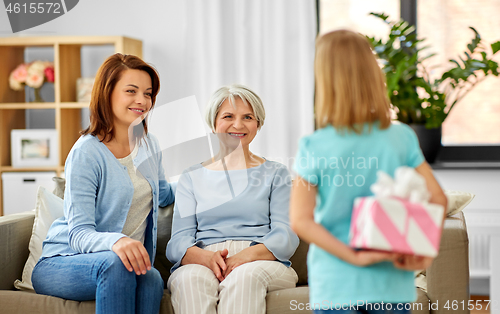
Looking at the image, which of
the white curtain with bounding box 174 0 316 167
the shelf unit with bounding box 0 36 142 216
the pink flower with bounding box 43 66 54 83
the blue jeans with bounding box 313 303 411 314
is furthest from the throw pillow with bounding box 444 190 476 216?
the pink flower with bounding box 43 66 54 83

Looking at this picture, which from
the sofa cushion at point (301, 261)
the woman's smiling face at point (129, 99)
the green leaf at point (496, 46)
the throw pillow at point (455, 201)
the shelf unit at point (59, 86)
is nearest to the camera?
the woman's smiling face at point (129, 99)

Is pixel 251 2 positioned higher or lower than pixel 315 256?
higher

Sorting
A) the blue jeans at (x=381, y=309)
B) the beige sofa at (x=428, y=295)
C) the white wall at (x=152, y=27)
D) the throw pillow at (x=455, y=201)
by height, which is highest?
the white wall at (x=152, y=27)

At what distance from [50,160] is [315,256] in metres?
2.47

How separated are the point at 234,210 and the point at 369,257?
914 millimetres

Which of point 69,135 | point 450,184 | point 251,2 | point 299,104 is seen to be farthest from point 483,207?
point 69,135

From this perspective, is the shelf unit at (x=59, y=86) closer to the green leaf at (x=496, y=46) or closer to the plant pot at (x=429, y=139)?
the plant pot at (x=429, y=139)

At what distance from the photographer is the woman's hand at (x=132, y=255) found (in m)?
1.47

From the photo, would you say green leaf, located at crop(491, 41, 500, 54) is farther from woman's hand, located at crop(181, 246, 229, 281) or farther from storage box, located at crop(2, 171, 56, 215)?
storage box, located at crop(2, 171, 56, 215)

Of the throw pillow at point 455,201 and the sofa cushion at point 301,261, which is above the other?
the throw pillow at point 455,201

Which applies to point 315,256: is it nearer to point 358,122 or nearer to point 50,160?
point 358,122

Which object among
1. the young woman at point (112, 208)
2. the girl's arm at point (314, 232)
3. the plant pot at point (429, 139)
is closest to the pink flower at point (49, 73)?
the young woman at point (112, 208)

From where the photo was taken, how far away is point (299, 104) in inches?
121

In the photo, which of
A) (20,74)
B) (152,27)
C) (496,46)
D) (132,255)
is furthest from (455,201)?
(20,74)
